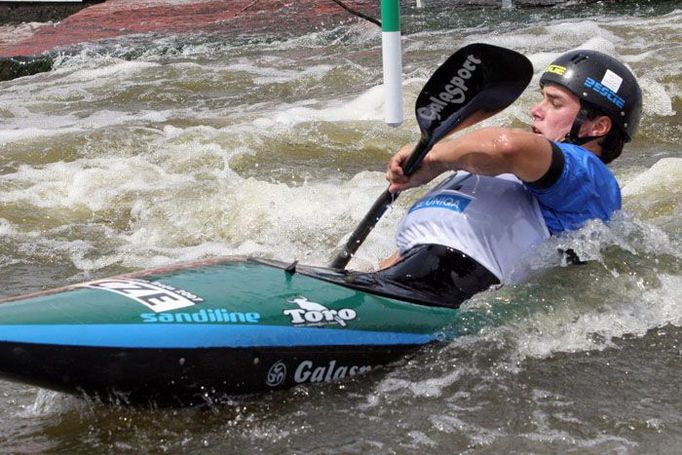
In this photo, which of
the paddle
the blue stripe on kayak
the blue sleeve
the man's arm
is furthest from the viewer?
the paddle

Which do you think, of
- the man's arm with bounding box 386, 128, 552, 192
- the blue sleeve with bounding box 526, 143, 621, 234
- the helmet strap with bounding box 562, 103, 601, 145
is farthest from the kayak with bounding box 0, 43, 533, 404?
the blue sleeve with bounding box 526, 143, 621, 234

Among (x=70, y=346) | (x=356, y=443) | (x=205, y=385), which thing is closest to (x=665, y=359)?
(x=356, y=443)

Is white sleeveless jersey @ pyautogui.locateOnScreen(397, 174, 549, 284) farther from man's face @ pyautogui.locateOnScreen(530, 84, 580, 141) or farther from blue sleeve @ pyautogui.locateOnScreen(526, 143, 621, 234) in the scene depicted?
man's face @ pyautogui.locateOnScreen(530, 84, 580, 141)

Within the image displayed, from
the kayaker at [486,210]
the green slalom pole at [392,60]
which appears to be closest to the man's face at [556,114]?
the kayaker at [486,210]

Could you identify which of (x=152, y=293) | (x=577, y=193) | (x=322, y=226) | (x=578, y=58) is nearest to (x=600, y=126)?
(x=578, y=58)

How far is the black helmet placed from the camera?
371 centimetres

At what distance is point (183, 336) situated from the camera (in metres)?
2.88

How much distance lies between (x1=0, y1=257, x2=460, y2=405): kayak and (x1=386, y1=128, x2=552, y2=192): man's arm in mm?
447

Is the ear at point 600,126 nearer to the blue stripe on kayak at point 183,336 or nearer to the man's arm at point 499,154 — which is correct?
the man's arm at point 499,154

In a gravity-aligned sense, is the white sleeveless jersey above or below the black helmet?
below

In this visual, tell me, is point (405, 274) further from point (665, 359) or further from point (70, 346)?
point (70, 346)

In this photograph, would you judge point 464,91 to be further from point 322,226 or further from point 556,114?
point 322,226

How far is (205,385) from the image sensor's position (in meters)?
2.98

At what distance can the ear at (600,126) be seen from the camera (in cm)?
374
